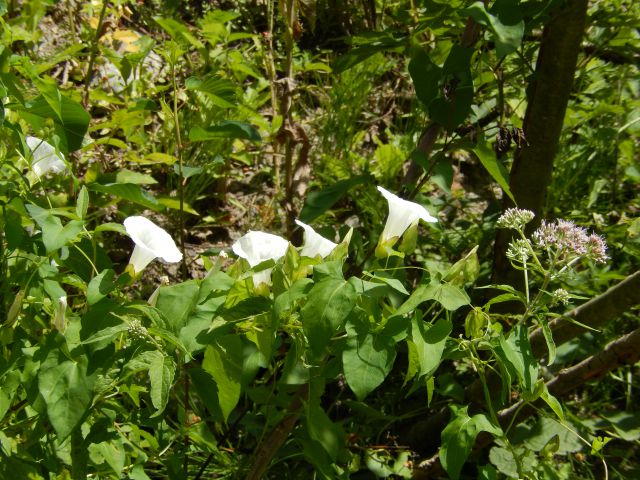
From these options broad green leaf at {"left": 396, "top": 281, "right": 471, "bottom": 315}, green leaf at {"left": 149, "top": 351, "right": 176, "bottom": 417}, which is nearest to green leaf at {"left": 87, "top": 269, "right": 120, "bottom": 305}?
green leaf at {"left": 149, "top": 351, "right": 176, "bottom": 417}

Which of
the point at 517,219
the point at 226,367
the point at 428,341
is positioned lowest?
the point at 226,367

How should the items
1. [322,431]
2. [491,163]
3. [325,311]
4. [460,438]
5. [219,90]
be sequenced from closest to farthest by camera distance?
[325,311], [460,438], [322,431], [491,163], [219,90]

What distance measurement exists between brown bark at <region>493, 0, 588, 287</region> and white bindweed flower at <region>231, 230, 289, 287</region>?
2.58 feet

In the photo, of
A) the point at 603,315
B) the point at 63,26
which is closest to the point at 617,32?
the point at 603,315

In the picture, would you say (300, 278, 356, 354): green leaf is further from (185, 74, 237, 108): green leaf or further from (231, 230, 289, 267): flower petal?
(185, 74, 237, 108): green leaf

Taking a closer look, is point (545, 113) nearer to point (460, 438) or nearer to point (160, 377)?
point (460, 438)

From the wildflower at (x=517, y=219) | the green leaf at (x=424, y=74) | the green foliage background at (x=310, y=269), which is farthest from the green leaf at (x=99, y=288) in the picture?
the green leaf at (x=424, y=74)

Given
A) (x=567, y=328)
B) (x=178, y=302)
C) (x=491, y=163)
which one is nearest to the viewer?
(x=178, y=302)

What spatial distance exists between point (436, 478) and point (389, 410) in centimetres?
27

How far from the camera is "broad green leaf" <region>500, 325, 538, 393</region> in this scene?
42.3 inches

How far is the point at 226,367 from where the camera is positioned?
1.16m

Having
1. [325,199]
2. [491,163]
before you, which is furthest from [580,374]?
[325,199]

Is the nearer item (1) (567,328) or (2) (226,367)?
(2) (226,367)

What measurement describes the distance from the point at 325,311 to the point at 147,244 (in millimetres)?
390
